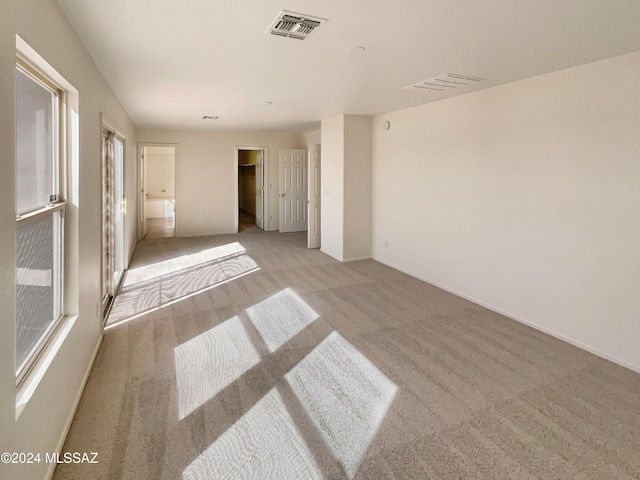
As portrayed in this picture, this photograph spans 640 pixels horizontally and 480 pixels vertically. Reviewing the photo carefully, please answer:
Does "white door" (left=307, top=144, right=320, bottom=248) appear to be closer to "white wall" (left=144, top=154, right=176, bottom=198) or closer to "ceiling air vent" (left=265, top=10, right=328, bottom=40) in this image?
"ceiling air vent" (left=265, top=10, right=328, bottom=40)

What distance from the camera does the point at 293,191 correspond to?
354 inches

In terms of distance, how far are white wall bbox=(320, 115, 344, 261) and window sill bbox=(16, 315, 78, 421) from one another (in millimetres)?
4420

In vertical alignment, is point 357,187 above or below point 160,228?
above

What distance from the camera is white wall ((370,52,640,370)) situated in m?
2.91

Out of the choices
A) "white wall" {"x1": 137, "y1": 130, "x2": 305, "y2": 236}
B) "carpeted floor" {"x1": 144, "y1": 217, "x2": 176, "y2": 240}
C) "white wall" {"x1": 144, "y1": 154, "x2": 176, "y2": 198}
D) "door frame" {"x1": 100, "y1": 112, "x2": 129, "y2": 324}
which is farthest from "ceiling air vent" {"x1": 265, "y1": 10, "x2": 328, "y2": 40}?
"white wall" {"x1": 144, "y1": 154, "x2": 176, "y2": 198}

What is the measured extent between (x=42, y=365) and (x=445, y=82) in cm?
403

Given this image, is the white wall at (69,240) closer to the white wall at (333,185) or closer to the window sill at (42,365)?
the window sill at (42,365)

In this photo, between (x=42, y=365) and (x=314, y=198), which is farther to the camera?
(x=314, y=198)

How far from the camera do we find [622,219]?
9.54ft

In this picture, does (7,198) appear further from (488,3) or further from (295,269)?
(295,269)

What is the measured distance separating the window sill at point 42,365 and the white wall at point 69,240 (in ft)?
0.07

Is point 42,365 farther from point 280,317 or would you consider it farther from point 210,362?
point 280,317

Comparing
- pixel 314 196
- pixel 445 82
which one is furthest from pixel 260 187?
pixel 445 82

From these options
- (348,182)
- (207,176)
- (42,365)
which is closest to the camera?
(42,365)
